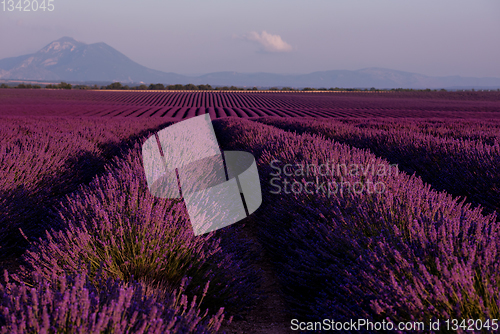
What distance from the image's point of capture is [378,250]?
5.34 feet

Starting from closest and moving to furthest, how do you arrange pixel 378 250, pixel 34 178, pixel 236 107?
pixel 378 250 < pixel 34 178 < pixel 236 107

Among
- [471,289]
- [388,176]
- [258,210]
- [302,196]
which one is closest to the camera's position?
[471,289]

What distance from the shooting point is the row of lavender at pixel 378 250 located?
127cm

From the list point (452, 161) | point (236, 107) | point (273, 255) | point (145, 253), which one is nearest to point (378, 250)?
point (273, 255)

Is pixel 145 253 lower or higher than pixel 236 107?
lower

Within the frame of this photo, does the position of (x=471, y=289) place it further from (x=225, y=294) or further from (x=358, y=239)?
(x=225, y=294)

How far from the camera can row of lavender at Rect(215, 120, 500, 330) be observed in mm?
1268

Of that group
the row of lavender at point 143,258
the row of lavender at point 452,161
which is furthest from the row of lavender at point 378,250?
the row of lavender at point 452,161

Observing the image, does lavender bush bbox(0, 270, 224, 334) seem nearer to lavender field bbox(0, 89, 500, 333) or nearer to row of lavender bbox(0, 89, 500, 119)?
lavender field bbox(0, 89, 500, 333)

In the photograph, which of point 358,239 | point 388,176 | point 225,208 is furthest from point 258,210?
point 358,239

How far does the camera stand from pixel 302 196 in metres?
2.72

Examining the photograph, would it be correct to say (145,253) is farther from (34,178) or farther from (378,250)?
(34,178)

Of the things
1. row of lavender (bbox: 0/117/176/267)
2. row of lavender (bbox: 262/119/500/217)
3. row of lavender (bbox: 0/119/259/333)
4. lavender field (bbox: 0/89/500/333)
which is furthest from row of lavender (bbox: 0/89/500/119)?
row of lavender (bbox: 0/119/259/333)

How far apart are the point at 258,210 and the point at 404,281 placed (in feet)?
9.00
